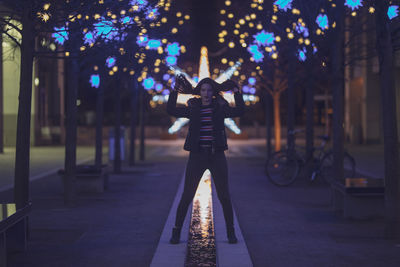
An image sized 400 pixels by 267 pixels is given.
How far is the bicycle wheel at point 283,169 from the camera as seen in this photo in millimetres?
14695

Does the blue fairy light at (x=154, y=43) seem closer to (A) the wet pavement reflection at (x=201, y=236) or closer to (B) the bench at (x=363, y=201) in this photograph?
(A) the wet pavement reflection at (x=201, y=236)

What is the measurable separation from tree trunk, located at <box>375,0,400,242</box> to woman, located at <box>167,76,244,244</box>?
6.17 feet

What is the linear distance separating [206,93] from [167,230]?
2.00 metres

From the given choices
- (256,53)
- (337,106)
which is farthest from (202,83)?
(256,53)

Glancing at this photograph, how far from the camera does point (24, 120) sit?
7.95 m

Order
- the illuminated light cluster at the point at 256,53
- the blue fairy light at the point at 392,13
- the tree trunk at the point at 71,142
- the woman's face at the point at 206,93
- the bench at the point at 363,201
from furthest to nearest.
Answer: the illuminated light cluster at the point at 256,53 < the tree trunk at the point at 71,142 < the bench at the point at 363,201 < the blue fairy light at the point at 392,13 < the woman's face at the point at 206,93

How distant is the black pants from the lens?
7.66m

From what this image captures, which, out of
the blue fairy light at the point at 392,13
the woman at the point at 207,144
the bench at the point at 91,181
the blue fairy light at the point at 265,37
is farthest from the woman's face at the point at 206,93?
the blue fairy light at the point at 265,37

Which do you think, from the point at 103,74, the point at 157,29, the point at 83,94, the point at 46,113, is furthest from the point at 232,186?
the point at 83,94

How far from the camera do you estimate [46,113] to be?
43.7m

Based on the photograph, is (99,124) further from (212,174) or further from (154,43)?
(212,174)

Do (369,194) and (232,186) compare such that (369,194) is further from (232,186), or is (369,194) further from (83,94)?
(83,94)

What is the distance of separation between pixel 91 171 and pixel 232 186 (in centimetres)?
334

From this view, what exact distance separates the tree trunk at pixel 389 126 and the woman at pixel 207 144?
1881 mm
